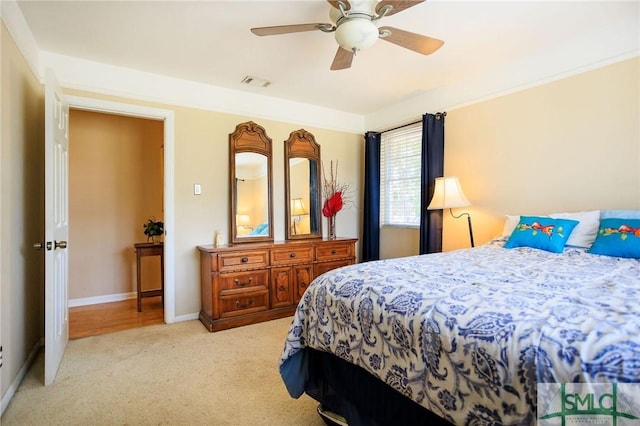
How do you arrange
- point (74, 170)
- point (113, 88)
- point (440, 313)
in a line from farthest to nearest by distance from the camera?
point (74, 170)
point (113, 88)
point (440, 313)

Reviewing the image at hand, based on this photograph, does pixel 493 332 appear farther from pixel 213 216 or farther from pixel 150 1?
pixel 213 216

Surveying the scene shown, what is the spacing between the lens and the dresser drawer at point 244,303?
3.13 m

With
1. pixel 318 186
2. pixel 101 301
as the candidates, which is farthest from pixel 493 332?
pixel 101 301

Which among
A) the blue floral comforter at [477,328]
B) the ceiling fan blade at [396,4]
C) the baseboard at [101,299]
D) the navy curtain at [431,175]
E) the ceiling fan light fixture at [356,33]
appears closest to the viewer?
the blue floral comforter at [477,328]

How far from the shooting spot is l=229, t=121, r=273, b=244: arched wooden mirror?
362cm

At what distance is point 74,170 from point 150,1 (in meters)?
2.77

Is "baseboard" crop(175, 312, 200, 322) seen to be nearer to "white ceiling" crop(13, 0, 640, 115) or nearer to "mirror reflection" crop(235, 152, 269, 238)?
"mirror reflection" crop(235, 152, 269, 238)

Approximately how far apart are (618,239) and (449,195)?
1.32m

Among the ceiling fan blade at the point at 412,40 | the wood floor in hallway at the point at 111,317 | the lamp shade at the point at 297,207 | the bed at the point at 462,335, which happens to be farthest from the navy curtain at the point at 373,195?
the wood floor in hallway at the point at 111,317

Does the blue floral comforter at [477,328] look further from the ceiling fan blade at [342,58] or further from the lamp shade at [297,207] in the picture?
the lamp shade at [297,207]

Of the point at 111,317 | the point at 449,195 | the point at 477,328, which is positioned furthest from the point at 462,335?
the point at 111,317

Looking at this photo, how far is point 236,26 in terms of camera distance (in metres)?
2.41

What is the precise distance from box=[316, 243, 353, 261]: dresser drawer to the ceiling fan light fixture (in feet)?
7.26

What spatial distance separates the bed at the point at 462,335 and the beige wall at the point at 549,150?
0.63 m
